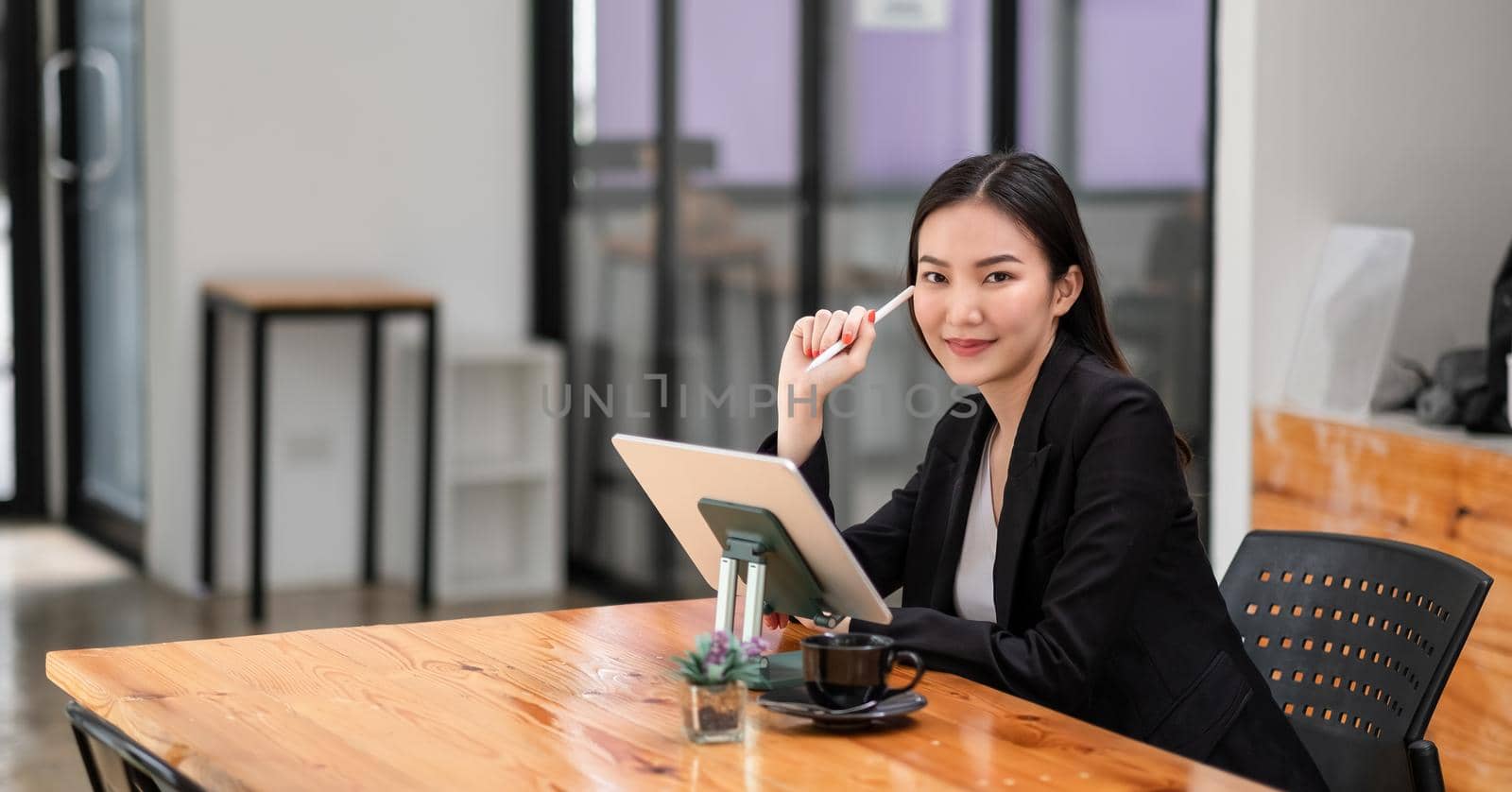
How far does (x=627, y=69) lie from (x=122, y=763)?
3726mm

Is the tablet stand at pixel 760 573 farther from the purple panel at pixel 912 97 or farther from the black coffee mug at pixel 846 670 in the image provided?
the purple panel at pixel 912 97

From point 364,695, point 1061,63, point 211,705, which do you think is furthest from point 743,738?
point 1061,63

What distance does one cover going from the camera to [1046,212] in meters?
2.04

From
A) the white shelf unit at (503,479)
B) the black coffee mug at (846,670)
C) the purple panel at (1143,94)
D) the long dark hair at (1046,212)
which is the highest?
the purple panel at (1143,94)

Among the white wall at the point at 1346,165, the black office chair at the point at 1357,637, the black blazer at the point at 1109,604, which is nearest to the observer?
the black blazer at the point at 1109,604

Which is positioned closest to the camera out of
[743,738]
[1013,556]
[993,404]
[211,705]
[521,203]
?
[743,738]

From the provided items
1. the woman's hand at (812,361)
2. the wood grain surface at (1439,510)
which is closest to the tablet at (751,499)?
the woman's hand at (812,361)

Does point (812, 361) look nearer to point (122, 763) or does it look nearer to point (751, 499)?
point (751, 499)

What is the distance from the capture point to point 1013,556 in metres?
1.98

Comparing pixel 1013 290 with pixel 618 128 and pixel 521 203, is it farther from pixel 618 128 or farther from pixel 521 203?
pixel 521 203

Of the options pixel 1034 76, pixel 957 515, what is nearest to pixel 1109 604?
pixel 957 515

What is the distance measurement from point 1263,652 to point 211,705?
1.24 metres

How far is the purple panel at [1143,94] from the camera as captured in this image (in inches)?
138

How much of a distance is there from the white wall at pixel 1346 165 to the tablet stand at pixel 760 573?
5.70ft
